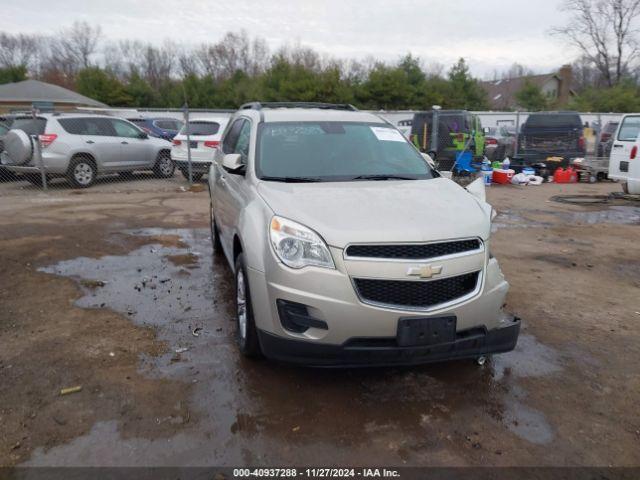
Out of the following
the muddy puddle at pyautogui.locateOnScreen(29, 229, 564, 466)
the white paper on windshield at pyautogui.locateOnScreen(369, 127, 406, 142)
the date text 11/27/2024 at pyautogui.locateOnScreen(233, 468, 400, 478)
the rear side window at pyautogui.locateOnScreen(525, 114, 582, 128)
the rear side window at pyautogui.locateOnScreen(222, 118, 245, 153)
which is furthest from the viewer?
the rear side window at pyautogui.locateOnScreen(525, 114, 582, 128)

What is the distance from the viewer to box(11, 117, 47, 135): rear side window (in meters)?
12.0

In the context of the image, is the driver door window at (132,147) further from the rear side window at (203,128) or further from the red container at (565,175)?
the red container at (565,175)

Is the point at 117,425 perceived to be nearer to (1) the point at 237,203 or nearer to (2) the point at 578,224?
(1) the point at 237,203

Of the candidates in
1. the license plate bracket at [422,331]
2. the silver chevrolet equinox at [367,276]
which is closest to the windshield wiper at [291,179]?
the silver chevrolet equinox at [367,276]

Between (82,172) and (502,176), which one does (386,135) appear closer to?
(82,172)

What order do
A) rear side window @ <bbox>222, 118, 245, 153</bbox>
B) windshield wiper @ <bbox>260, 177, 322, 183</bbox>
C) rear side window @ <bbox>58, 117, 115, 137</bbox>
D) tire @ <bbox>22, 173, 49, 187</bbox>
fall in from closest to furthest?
windshield wiper @ <bbox>260, 177, 322, 183</bbox> < rear side window @ <bbox>222, 118, 245, 153</bbox> < rear side window @ <bbox>58, 117, 115, 137</bbox> < tire @ <bbox>22, 173, 49, 187</bbox>

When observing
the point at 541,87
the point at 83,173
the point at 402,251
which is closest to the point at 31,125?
the point at 83,173

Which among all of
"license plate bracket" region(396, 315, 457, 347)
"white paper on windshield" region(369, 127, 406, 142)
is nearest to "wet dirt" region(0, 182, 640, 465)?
"license plate bracket" region(396, 315, 457, 347)

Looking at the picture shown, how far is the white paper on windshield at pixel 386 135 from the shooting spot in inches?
185

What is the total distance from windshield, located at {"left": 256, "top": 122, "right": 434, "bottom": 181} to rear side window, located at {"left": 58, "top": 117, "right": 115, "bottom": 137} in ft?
31.0

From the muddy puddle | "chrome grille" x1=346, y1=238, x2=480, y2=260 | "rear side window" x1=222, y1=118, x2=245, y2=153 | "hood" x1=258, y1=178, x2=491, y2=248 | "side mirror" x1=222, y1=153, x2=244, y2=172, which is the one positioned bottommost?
the muddy puddle

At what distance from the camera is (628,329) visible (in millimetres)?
4551

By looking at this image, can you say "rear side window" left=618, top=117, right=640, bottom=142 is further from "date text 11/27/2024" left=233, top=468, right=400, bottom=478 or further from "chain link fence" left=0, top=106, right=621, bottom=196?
"date text 11/27/2024" left=233, top=468, right=400, bottom=478

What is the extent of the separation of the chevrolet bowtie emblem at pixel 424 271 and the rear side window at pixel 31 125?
11615 millimetres
